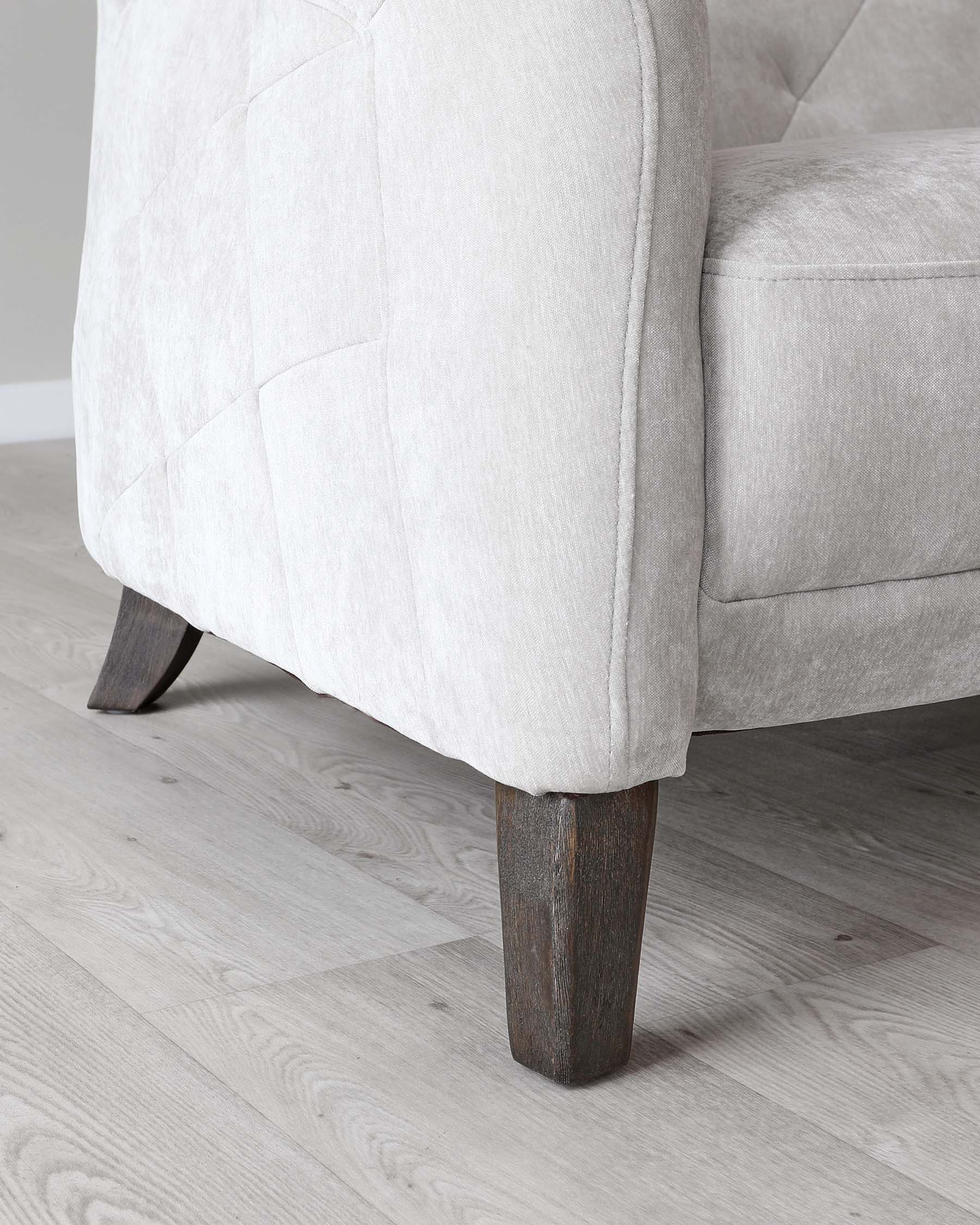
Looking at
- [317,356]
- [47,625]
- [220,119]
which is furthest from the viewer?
[47,625]

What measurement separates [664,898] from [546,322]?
434 mm

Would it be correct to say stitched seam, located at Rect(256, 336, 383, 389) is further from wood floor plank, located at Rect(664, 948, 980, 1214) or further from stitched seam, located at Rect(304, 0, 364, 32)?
wood floor plank, located at Rect(664, 948, 980, 1214)

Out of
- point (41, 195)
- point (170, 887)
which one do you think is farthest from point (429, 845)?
point (41, 195)

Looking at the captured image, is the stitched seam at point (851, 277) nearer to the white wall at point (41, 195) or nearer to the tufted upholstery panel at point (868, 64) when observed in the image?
the tufted upholstery panel at point (868, 64)

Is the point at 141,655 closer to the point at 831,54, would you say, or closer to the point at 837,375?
the point at 837,375

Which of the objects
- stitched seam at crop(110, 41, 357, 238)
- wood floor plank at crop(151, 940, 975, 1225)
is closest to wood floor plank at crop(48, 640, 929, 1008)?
wood floor plank at crop(151, 940, 975, 1225)

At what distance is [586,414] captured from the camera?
0.64 meters

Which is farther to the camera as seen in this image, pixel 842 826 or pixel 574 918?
pixel 842 826

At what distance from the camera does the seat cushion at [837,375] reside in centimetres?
67

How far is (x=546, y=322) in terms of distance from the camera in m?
0.64

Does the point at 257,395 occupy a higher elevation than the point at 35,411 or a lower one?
higher

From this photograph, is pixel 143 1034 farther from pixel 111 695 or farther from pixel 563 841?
pixel 111 695

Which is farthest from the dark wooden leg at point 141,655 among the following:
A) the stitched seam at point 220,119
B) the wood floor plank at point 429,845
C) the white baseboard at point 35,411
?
the white baseboard at point 35,411

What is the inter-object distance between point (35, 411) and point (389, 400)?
98.9 inches
